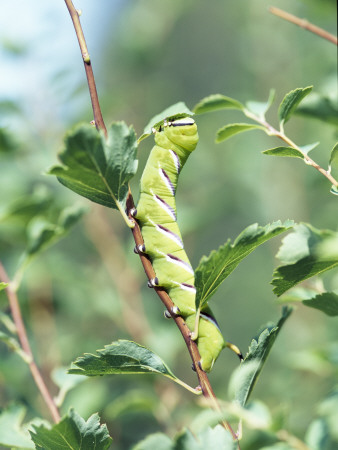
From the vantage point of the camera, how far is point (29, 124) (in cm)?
213

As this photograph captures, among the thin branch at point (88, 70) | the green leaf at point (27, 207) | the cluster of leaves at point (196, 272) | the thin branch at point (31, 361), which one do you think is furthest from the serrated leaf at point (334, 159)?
the green leaf at point (27, 207)

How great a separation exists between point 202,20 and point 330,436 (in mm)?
10243

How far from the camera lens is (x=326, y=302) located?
2.51 feet

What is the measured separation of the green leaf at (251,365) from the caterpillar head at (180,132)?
1.07 feet

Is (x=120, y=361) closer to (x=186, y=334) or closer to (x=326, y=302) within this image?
(x=186, y=334)

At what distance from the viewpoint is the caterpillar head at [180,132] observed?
2.83 feet

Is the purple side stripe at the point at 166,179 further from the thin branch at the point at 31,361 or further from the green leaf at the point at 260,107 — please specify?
the thin branch at the point at 31,361

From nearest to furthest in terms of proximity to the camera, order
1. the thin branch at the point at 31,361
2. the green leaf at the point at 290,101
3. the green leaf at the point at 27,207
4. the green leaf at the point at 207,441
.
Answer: the green leaf at the point at 207,441 → the green leaf at the point at 290,101 → the thin branch at the point at 31,361 → the green leaf at the point at 27,207

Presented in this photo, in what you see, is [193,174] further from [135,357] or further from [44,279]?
[135,357]

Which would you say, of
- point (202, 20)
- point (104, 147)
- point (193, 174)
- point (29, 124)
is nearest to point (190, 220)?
point (193, 174)

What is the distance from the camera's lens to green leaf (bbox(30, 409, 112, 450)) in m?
0.67

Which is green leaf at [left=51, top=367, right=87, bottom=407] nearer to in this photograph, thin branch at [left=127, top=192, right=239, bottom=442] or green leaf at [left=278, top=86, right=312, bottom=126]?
thin branch at [left=127, top=192, right=239, bottom=442]

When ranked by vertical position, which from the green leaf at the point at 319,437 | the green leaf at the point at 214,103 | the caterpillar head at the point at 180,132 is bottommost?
the green leaf at the point at 319,437

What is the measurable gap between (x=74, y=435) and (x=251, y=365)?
259 millimetres
